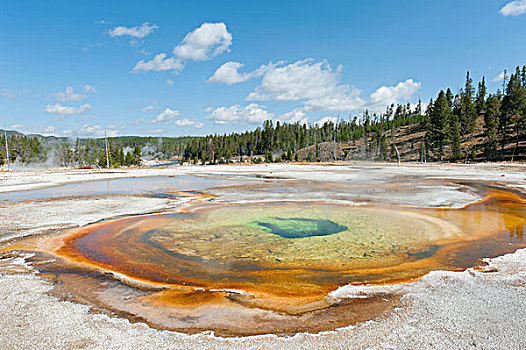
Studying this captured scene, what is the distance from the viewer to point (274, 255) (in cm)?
837

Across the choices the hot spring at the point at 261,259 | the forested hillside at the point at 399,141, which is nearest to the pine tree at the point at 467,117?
the forested hillside at the point at 399,141

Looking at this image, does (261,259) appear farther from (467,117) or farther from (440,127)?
(467,117)

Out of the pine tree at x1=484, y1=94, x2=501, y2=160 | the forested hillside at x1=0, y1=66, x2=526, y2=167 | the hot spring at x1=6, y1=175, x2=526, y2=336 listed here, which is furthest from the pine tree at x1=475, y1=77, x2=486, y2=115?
the hot spring at x1=6, y1=175, x2=526, y2=336

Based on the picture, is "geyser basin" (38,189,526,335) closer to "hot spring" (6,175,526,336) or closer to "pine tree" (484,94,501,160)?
"hot spring" (6,175,526,336)

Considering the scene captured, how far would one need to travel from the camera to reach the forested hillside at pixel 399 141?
206 feet

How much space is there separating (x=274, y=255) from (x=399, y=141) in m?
96.6

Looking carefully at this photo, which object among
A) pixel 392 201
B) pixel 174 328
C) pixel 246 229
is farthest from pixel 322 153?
pixel 174 328

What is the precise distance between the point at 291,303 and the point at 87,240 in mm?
7566

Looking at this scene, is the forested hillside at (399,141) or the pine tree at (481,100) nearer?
the forested hillside at (399,141)

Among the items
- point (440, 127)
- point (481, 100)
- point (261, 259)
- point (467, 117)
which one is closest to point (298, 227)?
point (261, 259)

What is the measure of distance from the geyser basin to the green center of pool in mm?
38

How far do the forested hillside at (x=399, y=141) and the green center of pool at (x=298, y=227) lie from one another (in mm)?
46398

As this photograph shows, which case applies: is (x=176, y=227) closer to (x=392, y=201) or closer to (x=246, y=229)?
(x=246, y=229)

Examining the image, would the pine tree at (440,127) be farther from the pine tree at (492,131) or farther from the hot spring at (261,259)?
the hot spring at (261,259)
